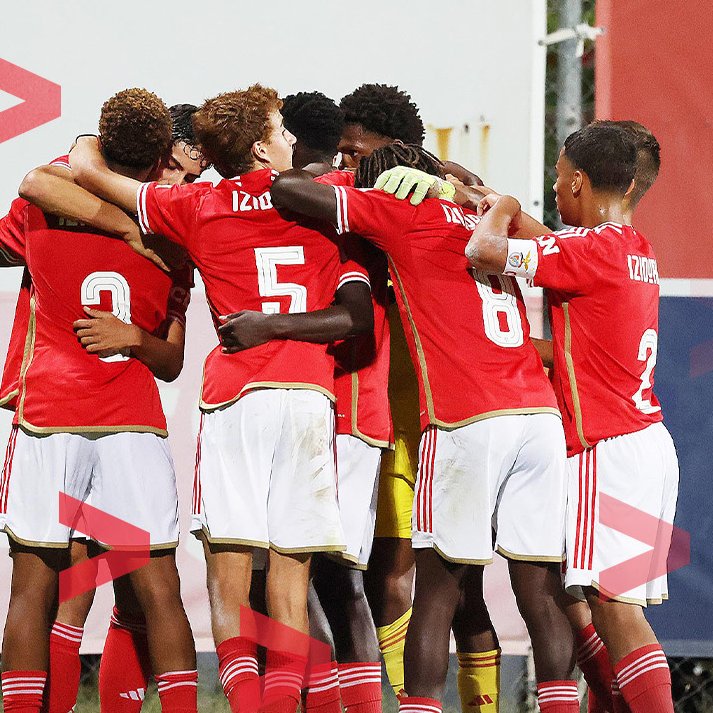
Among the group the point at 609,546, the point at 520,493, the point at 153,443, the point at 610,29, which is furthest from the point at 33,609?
the point at 610,29

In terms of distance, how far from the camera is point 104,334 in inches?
137

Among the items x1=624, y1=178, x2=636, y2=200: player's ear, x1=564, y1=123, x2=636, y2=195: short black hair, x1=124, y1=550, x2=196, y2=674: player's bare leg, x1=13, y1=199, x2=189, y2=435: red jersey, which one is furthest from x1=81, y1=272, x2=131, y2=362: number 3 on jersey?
x1=624, y1=178, x2=636, y2=200: player's ear

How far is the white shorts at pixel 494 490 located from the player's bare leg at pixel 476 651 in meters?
0.34

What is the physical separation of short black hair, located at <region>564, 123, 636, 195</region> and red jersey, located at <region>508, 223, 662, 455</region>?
5.4 inches

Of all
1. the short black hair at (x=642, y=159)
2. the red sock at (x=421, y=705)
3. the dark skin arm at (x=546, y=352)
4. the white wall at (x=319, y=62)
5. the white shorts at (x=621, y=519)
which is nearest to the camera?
the red sock at (x=421, y=705)

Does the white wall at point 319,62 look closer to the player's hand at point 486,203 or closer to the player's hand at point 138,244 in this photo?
the player's hand at point 486,203

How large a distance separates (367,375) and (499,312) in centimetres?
54

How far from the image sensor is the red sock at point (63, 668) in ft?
12.0

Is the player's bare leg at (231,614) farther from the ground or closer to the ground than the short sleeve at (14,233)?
closer to the ground

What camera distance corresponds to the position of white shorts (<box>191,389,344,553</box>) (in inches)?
131

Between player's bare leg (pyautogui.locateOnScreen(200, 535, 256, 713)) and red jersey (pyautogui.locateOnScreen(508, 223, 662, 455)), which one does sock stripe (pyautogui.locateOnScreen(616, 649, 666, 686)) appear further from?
player's bare leg (pyautogui.locateOnScreen(200, 535, 256, 713))
